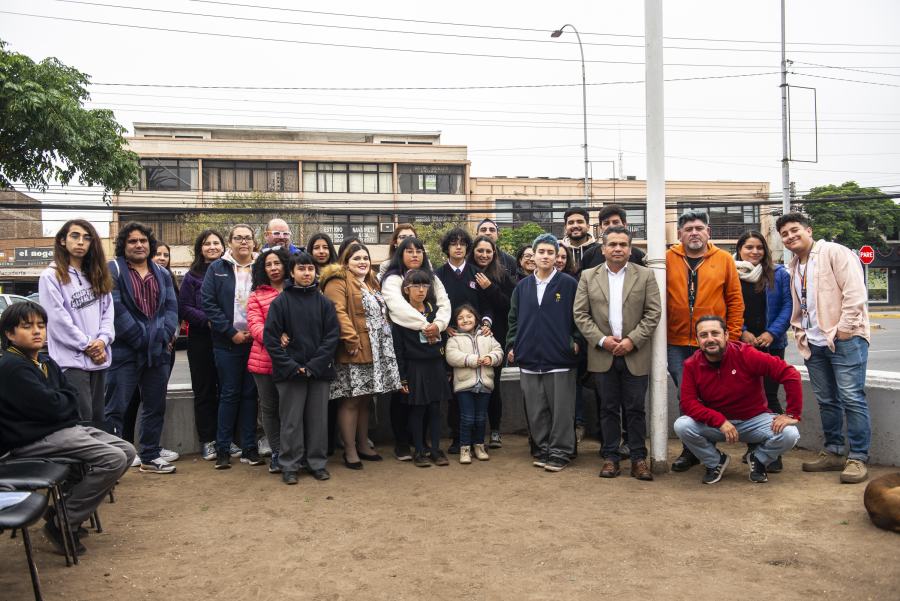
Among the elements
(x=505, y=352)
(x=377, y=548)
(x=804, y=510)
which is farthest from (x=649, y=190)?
(x=377, y=548)

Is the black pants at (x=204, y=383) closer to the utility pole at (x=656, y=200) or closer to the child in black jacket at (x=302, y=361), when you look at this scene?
the child in black jacket at (x=302, y=361)

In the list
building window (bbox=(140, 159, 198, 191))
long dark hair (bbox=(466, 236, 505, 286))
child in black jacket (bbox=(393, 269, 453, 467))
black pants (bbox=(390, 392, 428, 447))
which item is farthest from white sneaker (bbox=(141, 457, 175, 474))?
building window (bbox=(140, 159, 198, 191))

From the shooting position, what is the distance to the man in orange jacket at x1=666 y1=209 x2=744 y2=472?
5109 millimetres

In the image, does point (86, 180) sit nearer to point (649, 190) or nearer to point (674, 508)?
point (649, 190)

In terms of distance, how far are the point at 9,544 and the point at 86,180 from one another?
833cm

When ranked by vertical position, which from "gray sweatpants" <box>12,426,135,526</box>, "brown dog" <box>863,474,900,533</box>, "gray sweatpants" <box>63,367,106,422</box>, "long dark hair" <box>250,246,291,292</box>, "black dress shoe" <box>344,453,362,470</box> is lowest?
"black dress shoe" <box>344,453,362,470</box>

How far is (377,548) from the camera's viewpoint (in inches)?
143

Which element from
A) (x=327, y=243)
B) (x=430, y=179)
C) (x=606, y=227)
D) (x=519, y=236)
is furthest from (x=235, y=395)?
(x=430, y=179)

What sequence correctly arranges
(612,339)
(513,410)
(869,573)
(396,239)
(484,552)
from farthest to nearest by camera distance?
(513,410), (396,239), (612,339), (484,552), (869,573)

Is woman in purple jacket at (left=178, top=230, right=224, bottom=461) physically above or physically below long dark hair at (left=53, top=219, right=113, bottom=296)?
below

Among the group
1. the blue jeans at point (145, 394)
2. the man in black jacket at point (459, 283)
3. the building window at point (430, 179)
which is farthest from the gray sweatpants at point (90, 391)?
the building window at point (430, 179)

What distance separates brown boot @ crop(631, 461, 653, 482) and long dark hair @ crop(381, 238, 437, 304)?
233 cm

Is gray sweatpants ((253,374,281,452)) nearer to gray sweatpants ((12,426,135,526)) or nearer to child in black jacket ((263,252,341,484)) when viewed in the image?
child in black jacket ((263,252,341,484))

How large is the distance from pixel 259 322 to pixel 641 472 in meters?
3.50
